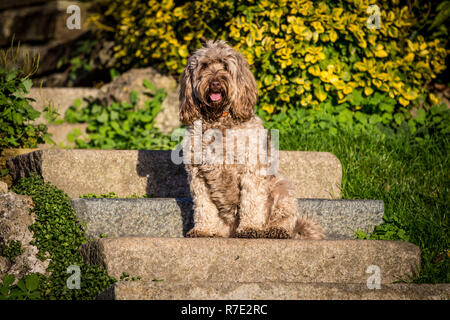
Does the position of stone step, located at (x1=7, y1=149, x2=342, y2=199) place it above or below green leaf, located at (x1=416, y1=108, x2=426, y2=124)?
below

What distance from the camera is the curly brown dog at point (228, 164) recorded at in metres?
4.31

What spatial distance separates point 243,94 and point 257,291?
1.86 metres

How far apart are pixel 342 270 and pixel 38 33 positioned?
8487 mm

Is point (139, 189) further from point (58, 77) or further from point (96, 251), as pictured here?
point (58, 77)

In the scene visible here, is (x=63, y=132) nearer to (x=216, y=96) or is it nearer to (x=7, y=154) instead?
(x=7, y=154)

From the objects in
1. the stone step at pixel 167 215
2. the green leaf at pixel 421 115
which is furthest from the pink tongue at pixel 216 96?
the green leaf at pixel 421 115

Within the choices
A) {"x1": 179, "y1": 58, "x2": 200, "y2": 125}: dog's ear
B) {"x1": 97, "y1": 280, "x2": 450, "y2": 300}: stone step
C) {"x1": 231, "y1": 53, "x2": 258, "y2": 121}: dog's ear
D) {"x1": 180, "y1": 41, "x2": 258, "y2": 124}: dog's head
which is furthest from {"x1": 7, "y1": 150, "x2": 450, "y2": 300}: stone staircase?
{"x1": 231, "y1": 53, "x2": 258, "y2": 121}: dog's ear

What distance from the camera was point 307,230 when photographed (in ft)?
14.7

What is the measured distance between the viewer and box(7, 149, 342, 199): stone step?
483cm

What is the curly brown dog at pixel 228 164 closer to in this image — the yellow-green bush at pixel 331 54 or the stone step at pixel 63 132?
the yellow-green bush at pixel 331 54

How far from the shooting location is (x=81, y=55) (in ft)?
29.5

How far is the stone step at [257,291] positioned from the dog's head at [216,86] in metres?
1.71

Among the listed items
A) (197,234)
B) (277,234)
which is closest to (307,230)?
(277,234)

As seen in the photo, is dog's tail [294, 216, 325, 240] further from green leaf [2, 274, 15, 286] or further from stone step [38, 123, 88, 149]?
stone step [38, 123, 88, 149]
